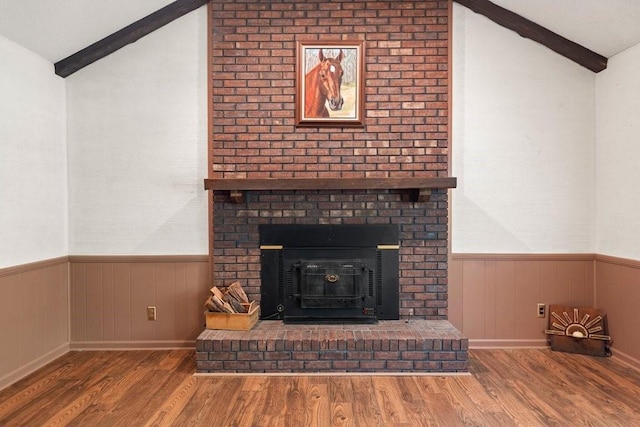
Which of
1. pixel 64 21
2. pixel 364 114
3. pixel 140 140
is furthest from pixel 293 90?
pixel 64 21

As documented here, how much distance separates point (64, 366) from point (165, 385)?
94cm

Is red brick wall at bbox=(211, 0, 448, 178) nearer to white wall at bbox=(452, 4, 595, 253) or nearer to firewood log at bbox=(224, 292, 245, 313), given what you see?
white wall at bbox=(452, 4, 595, 253)

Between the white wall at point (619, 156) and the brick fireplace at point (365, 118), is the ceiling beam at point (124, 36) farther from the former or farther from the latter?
the white wall at point (619, 156)

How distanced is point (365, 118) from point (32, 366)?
3.09 m

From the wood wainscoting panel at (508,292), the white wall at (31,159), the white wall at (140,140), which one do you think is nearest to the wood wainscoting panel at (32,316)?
the white wall at (31,159)

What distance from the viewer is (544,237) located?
380cm

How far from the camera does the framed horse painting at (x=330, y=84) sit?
12.1ft

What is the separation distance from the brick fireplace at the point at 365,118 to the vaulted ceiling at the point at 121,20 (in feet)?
1.92

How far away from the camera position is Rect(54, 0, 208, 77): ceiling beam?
3625mm

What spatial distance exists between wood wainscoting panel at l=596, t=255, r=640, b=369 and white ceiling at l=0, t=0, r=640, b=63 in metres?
1.64

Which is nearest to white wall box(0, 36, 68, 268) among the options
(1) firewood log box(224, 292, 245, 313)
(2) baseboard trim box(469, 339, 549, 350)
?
(1) firewood log box(224, 292, 245, 313)

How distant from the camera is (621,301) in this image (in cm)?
345

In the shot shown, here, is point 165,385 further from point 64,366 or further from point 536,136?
point 536,136

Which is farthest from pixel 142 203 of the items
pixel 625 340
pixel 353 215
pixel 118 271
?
pixel 625 340
